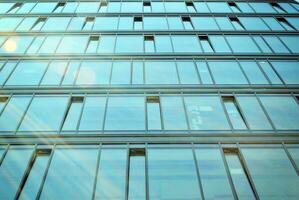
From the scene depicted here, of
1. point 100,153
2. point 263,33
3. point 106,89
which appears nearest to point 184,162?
point 100,153

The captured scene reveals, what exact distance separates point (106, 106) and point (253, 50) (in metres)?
9.10

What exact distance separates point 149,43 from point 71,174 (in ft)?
31.9

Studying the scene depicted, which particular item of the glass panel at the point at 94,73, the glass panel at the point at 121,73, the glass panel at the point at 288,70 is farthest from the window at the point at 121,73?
the glass panel at the point at 288,70

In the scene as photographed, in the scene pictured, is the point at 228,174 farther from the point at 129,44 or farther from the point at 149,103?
the point at 129,44

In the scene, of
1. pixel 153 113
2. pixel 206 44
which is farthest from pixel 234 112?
pixel 206 44

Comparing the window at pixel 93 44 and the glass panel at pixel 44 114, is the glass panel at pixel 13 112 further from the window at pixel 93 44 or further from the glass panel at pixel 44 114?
the window at pixel 93 44

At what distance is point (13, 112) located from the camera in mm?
13016

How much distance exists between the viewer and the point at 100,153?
11188 mm

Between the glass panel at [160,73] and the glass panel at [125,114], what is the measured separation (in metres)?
1.53

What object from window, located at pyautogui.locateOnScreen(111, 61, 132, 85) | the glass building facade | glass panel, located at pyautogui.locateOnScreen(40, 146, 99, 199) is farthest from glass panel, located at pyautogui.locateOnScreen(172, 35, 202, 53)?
glass panel, located at pyautogui.locateOnScreen(40, 146, 99, 199)

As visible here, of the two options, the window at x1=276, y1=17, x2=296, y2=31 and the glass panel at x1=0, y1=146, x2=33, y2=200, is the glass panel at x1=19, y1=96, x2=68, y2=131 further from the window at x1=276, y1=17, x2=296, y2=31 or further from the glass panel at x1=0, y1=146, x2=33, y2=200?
the window at x1=276, y1=17, x2=296, y2=31

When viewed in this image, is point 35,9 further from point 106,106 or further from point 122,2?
point 106,106

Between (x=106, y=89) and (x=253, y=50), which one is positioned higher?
(x=253, y=50)

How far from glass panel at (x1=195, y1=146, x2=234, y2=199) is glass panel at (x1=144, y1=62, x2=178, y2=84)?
4416mm
